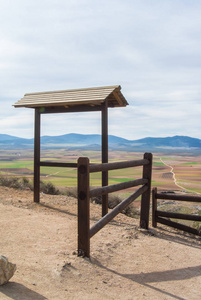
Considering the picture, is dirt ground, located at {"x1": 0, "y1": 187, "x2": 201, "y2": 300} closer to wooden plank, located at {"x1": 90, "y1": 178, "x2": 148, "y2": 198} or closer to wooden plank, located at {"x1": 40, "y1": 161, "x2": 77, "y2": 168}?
wooden plank, located at {"x1": 90, "y1": 178, "x2": 148, "y2": 198}

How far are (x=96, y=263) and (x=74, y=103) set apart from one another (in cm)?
495

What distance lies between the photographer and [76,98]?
8.28 meters

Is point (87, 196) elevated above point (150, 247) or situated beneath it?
elevated above

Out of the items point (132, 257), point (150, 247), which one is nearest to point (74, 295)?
point (132, 257)

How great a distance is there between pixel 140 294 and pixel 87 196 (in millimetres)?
1612

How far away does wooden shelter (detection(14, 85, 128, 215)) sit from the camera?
797cm

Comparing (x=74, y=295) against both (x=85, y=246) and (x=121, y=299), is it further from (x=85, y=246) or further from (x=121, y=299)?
(x=85, y=246)

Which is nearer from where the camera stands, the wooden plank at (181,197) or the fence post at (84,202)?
the fence post at (84,202)

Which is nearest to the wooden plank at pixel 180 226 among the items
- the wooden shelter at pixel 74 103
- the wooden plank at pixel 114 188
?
Result: the wooden plank at pixel 114 188

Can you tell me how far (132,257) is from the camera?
5051mm

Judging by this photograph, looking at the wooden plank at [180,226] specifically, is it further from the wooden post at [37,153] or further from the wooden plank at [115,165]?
the wooden post at [37,153]

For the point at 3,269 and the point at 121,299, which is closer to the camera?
the point at 3,269

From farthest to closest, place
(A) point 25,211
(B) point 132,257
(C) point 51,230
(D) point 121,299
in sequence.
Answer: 1. (A) point 25,211
2. (C) point 51,230
3. (B) point 132,257
4. (D) point 121,299

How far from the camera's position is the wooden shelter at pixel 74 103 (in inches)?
314
